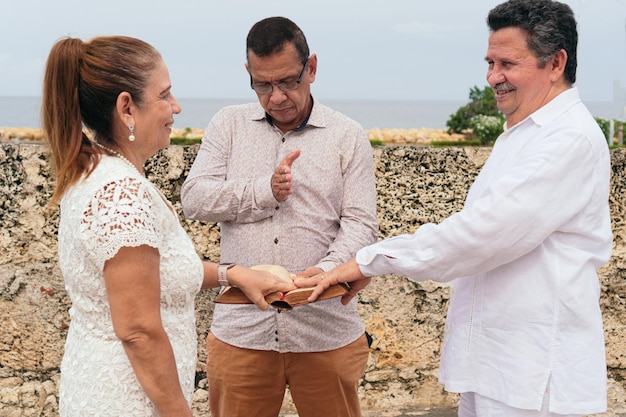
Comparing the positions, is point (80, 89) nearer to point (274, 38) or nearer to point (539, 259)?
point (274, 38)

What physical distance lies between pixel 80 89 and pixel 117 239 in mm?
474

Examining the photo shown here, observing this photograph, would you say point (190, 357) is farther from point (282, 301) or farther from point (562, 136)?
point (562, 136)

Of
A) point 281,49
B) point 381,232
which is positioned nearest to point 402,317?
point 381,232

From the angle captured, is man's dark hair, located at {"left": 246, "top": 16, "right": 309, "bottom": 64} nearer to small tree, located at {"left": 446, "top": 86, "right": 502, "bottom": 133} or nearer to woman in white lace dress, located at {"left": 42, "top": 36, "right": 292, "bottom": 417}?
woman in white lace dress, located at {"left": 42, "top": 36, "right": 292, "bottom": 417}

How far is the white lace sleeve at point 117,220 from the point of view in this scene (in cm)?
216

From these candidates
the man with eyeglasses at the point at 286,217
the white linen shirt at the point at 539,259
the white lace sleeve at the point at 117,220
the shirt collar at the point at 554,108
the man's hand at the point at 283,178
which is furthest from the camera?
the man with eyeglasses at the point at 286,217

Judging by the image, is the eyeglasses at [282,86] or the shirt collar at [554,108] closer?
the shirt collar at [554,108]

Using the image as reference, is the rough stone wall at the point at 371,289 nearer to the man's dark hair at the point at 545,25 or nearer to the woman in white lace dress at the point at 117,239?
the man's dark hair at the point at 545,25

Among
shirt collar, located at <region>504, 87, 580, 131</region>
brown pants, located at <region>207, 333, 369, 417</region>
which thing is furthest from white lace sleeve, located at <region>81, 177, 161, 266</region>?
shirt collar, located at <region>504, 87, 580, 131</region>

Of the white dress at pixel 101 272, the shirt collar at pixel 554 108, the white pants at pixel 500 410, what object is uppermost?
the shirt collar at pixel 554 108

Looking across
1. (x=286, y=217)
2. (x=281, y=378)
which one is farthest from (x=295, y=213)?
(x=281, y=378)

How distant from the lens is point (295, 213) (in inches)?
129

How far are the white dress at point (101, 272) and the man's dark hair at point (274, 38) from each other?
997mm

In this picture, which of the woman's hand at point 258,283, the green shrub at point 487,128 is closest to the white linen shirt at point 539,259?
the woman's hand at point 258,283
